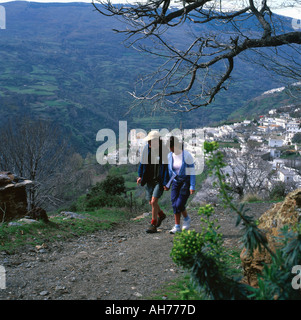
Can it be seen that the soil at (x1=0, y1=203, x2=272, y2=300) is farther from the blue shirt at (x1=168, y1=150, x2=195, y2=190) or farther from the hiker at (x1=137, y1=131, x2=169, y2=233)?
the blue shirt at (x1=168, y1=150, x2=195, y2=190)

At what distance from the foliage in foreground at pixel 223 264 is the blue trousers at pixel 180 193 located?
A: 333 cm

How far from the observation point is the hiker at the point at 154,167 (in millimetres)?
6293

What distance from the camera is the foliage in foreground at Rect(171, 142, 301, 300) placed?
1.95 metres

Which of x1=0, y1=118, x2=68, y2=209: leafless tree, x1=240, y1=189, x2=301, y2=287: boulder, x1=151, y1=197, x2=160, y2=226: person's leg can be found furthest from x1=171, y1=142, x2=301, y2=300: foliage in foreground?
x1=0, y1=118, x2=68, y2=209: leafless tree

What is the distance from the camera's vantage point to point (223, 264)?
238cm

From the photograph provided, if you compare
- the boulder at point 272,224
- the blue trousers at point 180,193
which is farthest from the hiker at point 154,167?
the boulder at point 272,224

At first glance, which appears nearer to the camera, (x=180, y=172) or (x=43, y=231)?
(x=180, y=172)

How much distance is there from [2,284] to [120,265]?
165cm

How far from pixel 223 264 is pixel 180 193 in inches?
139

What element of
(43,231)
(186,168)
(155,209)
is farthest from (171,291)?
(43,231)

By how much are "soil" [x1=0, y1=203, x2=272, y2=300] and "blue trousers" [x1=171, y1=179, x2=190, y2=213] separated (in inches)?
27.4

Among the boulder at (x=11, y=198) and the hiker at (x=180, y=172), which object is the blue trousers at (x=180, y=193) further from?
the boulder at (x=11, y=198)

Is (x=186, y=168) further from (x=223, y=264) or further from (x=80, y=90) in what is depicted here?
(x=80, y=90)
